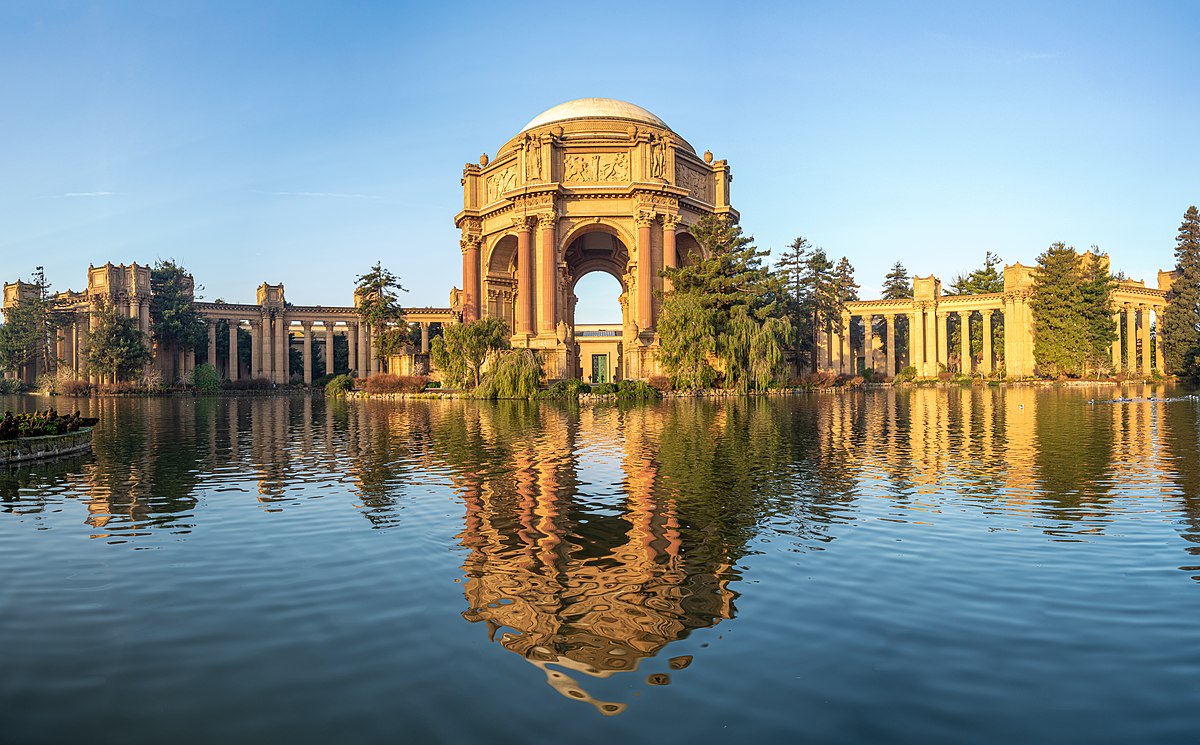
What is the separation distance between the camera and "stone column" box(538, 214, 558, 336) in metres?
59.7

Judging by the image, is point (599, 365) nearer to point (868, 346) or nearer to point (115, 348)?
point (868, 346)

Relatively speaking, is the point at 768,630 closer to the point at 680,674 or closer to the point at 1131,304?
the point at 680,674

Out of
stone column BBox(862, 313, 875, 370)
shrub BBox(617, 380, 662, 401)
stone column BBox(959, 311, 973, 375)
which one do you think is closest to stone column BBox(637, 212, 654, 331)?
shrub BBox(617, 380, 662, 401)

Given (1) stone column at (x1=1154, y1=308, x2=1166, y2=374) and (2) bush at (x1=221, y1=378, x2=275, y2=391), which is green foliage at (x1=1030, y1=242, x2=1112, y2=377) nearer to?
(1) stone column at (x1=1154, y1=308, x2=1166, y2=374)

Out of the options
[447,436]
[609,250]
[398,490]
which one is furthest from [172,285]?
[398,490]

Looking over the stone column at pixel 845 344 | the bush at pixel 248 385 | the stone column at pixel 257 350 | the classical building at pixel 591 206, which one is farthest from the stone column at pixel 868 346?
the stone column at pixel 257 350

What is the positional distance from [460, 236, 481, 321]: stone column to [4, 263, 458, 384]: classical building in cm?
1027

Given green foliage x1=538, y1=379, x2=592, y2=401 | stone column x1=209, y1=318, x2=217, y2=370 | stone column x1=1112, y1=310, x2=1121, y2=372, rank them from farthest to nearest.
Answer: stone column x1=1112, y1=310, x2=1121, y2=372 < stone column x1=209, y1=318, x2=217, y2=370 < green foliage x1=538, y1=379, x2=592, y2=401

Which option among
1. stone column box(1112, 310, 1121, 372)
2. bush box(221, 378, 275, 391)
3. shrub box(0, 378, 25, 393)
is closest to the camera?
bush box(221, 378, 275, 391)

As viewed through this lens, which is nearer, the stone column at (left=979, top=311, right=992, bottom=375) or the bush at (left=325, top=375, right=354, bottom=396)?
the bush at (left=325, top=375, right=354, bottom=396)

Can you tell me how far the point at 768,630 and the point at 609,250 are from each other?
7210 centimetres

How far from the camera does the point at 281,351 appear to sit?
83125 mm

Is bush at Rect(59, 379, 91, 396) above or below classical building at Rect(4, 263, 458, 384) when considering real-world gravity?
below

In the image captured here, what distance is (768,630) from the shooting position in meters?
5.99
